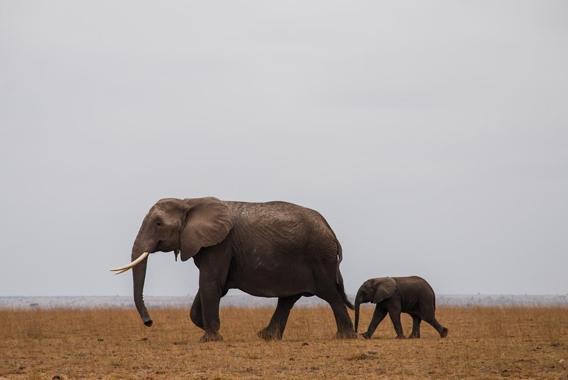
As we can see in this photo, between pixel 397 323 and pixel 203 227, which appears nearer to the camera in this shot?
pixel 203 227

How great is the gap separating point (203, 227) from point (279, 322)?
9.11ft

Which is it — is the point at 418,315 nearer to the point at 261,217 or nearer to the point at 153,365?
the point at 261,217

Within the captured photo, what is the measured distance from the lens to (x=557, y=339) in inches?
835

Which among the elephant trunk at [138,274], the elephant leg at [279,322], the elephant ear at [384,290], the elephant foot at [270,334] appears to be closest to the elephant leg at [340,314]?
the elephant leg at [279,322]

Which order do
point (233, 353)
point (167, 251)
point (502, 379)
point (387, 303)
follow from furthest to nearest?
point (387, 303)
point (167, 251)
point (233, 353)
point (502, 379)

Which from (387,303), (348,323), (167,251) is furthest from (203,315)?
(387,303)

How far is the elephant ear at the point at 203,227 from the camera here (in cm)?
2208

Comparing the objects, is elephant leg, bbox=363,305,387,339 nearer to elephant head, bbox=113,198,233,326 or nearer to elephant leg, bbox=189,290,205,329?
elephant leg, bbox=189,290,205,329

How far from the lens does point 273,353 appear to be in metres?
18.4

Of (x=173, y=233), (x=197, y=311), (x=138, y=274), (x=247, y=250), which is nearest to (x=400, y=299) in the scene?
(x=247, y=250)

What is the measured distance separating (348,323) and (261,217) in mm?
3004

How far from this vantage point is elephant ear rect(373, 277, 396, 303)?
24234 mm

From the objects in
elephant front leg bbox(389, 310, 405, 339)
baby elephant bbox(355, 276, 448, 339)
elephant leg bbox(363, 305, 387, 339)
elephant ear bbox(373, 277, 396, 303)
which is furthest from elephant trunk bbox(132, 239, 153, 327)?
elephant front leg bbox(389, 310, 405, 339)

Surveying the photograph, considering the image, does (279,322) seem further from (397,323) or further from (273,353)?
(273,353)
